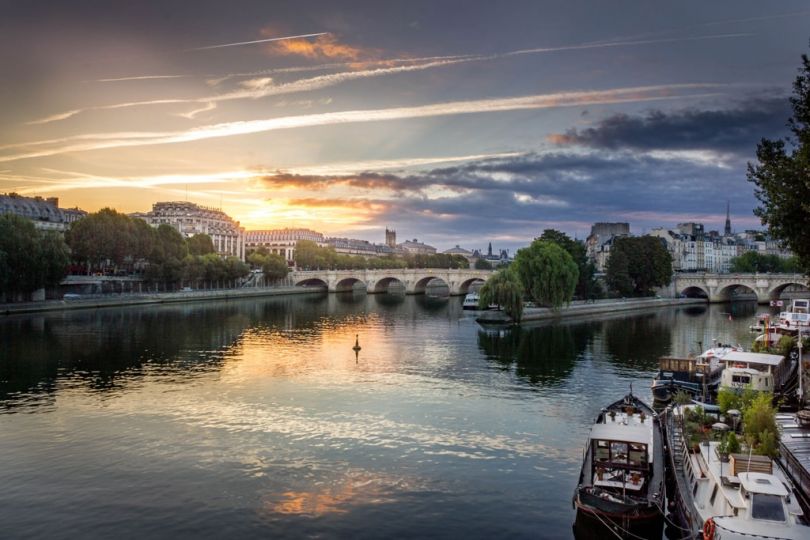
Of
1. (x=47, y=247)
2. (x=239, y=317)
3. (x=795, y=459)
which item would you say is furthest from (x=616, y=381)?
(x=47, y=247)

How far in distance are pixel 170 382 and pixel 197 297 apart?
77950mm

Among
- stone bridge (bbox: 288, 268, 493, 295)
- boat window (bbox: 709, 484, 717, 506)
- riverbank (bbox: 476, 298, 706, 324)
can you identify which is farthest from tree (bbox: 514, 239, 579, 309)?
boat window (bbox: 709, 484, 717, 506)

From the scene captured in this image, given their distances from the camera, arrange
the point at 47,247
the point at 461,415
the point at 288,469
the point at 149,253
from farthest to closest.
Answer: the point at 149,253, the point at 47,247, the point at 461,415, the point at 288,469

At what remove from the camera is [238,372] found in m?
45.1

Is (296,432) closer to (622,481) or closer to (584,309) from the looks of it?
(622,481)

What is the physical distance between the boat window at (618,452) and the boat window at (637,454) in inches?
8.6

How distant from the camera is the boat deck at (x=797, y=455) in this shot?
19.0 metres

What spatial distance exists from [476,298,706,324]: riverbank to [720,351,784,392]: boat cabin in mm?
41880

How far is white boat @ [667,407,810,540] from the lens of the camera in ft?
51.9

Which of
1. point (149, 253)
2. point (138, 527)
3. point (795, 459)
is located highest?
point (149, 253)

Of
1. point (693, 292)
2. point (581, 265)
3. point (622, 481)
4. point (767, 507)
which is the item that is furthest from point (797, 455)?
point (693, 292)

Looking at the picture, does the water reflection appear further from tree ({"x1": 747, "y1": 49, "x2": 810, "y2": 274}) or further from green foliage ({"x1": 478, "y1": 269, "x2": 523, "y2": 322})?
tree ({"x1": 747, "y1": 49, "x2": 810, "y2": 274})

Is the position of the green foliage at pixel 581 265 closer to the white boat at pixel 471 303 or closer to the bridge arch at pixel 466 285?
the white boat at pixel 471 303

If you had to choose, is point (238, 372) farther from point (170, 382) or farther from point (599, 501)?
point (599, 501)
